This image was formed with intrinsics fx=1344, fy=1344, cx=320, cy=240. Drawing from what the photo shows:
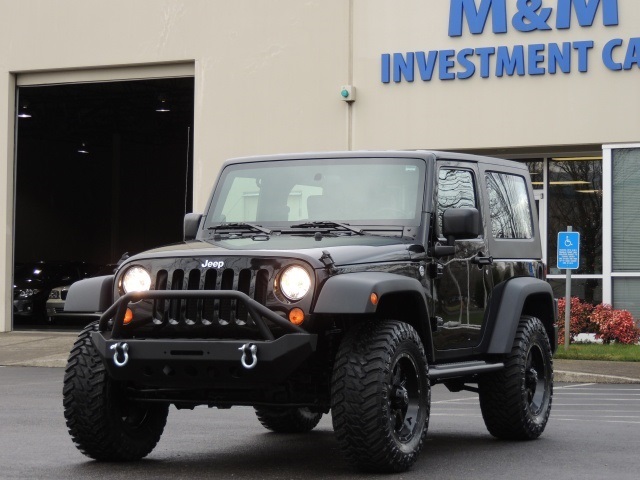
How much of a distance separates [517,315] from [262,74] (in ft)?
50.6

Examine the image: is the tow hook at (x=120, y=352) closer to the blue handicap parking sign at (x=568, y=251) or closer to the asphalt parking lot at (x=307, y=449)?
the asphalt parking lot at (x=307, y=449)

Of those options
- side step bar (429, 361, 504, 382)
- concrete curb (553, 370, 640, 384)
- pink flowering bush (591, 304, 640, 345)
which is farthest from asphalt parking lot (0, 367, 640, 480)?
pink flowering bush (591, 304, 640, 345)

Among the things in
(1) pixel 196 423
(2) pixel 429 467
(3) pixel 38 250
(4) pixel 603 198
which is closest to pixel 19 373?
(1) pixel 196 423

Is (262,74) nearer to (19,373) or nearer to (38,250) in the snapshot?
(19,373)

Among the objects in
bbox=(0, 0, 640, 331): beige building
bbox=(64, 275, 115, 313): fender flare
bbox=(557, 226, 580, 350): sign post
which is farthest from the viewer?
bbox=(0, 0, 640, 331): beige building

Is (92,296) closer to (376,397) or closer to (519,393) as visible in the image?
(376,397)

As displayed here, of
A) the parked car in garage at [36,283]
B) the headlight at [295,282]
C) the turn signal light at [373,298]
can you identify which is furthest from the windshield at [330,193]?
the parked car in garage at [36,283]

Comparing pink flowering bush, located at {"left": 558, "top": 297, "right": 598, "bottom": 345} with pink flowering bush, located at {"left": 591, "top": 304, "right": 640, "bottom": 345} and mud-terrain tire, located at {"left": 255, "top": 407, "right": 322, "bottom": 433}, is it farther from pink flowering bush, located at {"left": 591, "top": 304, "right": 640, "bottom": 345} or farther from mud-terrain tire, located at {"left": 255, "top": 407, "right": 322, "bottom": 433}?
Result: mud-terrain tire, located at {"left": 255, "top": 407, "right": 322, "bottom": 433}

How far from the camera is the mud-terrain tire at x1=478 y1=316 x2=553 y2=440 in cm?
987

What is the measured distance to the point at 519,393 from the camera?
9883 millimetres

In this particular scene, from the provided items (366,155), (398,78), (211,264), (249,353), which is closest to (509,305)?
(366,155)

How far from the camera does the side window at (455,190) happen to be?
9469 mm

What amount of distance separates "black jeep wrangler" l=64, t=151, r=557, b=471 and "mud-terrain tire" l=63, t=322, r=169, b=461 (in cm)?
1

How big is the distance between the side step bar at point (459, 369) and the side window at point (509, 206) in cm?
115
